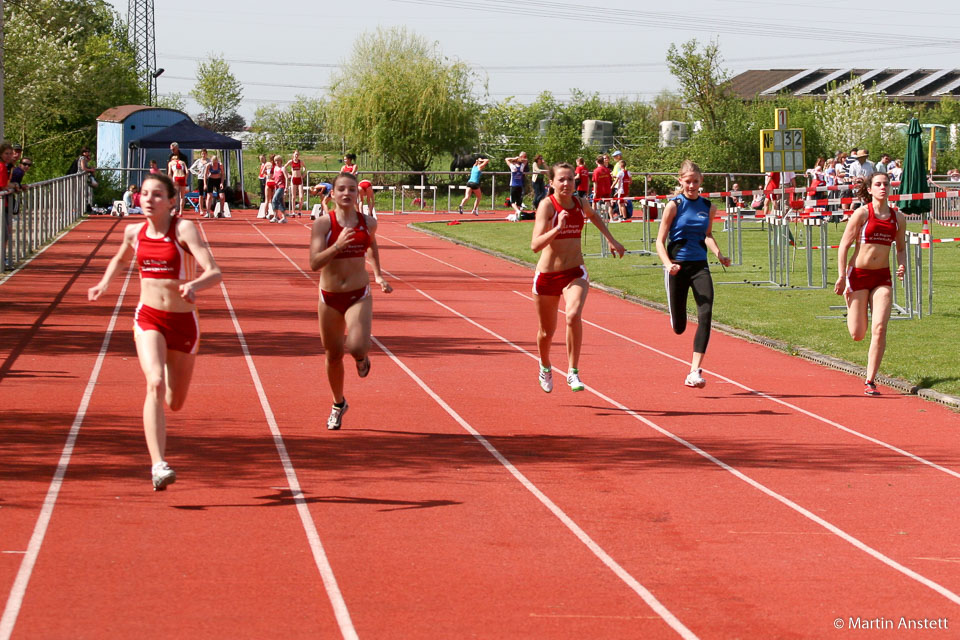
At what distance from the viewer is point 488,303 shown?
18.9 metres

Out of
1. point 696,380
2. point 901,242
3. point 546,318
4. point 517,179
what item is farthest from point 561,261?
point 517,179

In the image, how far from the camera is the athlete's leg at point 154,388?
7074 millimetres

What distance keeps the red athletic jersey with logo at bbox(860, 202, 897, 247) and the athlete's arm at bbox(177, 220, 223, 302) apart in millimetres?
6117

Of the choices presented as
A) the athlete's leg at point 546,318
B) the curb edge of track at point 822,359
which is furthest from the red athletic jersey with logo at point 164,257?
the curb edge of track at point 822,359

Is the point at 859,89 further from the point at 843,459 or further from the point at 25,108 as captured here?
the point at 843,459

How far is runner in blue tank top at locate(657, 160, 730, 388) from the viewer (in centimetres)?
1126

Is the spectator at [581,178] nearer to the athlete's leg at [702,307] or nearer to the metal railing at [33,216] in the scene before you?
the metal railing at [33,216]

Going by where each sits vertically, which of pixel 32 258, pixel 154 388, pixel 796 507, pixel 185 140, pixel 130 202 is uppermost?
pixel 185 140

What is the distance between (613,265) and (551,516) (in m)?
18.2

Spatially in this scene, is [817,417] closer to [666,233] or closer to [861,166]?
[666,233]

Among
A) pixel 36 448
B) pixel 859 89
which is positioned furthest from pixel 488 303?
pixel 859 89

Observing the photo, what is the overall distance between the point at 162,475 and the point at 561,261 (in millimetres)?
4588

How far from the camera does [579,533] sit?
271 inches

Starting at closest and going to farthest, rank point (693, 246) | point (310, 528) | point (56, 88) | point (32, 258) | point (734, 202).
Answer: point (310, 528), point (693, 246), point (32, 258), point (734, 202), point (56, 88)
